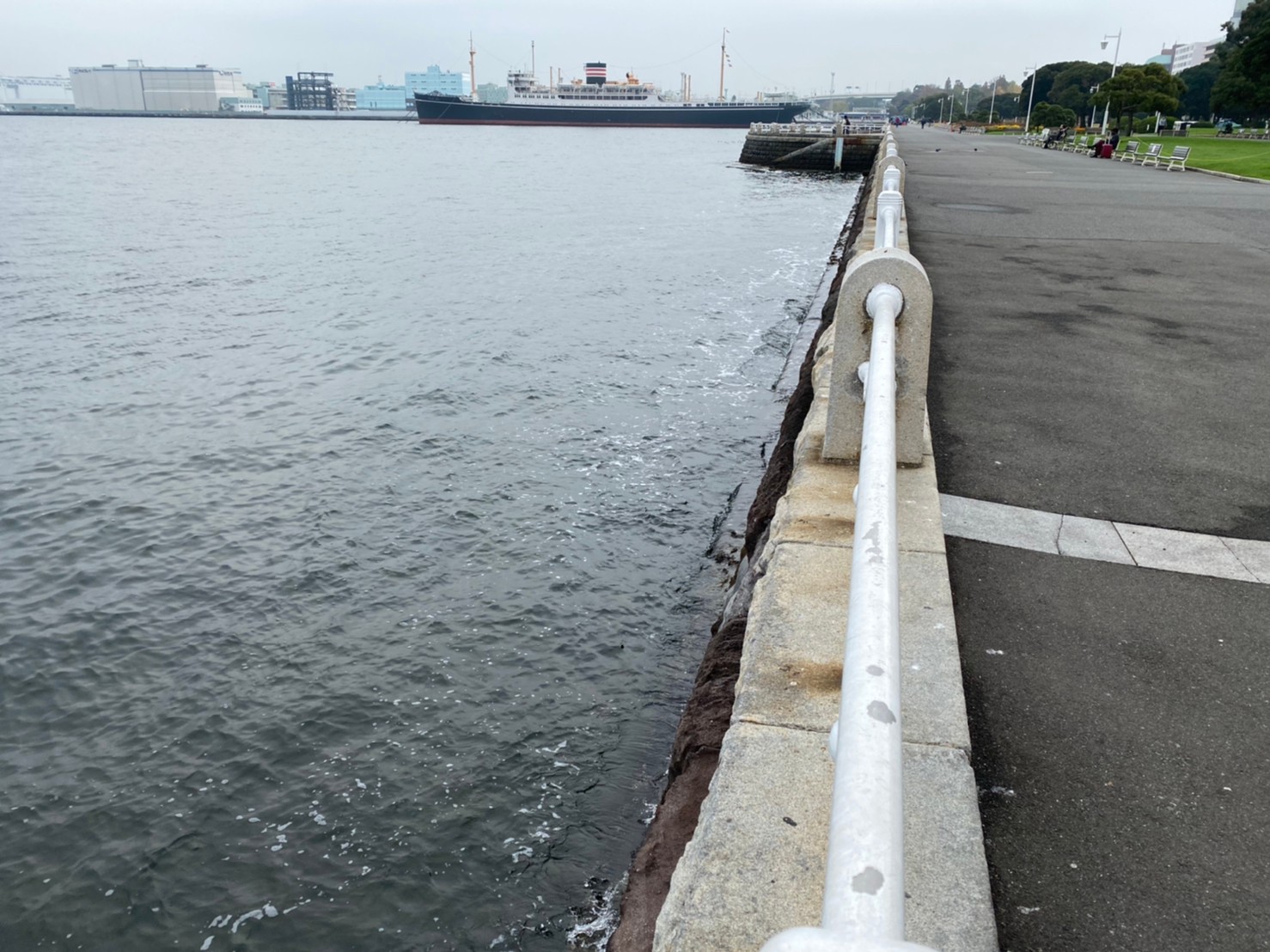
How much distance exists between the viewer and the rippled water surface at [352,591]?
4.75m

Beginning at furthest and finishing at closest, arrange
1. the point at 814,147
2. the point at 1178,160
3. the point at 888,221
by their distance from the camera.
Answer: the point at 814,147, the point at 1178,160, the point at 888,221

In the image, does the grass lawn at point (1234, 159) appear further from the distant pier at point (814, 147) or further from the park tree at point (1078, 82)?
the park tree at point (1078, 82)

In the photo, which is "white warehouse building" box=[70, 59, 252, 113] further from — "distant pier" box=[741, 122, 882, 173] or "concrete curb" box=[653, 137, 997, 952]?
"concrete curb" box=[653, 137, 997, 952]

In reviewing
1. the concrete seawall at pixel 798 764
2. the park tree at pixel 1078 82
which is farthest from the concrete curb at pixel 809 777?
the park tree at pixel 1078 82

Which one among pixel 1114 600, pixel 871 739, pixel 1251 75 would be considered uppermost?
pixel 1251 75

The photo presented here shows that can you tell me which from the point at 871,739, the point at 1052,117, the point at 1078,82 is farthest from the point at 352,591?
the point at 1078,82

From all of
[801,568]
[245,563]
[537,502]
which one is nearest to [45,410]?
[245,563]

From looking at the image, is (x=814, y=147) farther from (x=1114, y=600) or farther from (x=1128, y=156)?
(x=1114, y=600)

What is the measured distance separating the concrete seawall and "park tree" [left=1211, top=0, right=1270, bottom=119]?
217ft

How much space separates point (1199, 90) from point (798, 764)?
347 feet

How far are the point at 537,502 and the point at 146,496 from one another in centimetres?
396

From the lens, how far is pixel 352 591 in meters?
7.54

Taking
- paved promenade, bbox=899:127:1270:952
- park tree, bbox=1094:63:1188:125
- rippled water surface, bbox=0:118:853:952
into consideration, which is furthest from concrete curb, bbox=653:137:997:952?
park tree, bbox=1094:63:1188:125

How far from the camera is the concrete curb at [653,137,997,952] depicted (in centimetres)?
212
